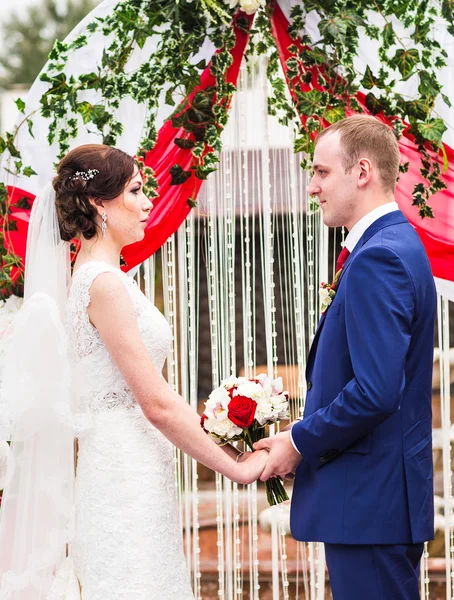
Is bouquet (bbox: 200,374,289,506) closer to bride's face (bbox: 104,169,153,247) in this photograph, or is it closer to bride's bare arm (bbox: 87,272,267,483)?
bride's bare arm (bbox: 87,272,267,483)

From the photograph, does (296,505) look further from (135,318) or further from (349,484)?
(135,318)

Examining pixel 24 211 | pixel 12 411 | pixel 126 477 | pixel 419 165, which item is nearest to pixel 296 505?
pixel 126 477

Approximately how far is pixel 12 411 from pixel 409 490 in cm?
121

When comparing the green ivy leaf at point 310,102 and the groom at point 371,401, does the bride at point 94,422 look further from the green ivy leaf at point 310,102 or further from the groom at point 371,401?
the green ivy leaf at point 310,102

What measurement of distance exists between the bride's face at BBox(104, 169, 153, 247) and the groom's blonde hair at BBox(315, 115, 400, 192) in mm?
698

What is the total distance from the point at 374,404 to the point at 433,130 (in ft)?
5.05

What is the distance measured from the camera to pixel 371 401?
1.94m

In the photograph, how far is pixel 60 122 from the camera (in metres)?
3.31

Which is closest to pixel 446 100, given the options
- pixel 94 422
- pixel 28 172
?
pixel 28 172

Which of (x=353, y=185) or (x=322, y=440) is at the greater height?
(x=353, y=185)

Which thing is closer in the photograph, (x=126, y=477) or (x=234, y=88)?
(x=126, y=477)

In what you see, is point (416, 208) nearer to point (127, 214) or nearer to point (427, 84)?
point (427, 84)

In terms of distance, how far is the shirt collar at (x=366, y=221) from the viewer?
2.13 m

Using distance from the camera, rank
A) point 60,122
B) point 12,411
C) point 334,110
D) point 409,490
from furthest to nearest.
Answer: point 60,122
point 334,110
point 12,411
point 409,490
